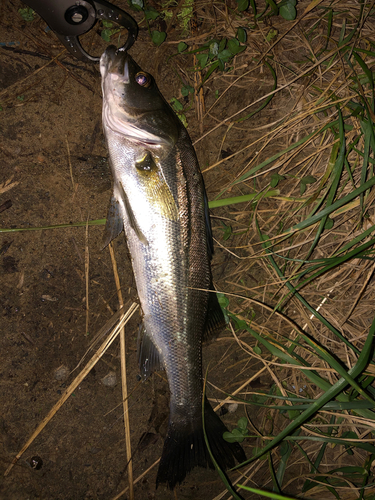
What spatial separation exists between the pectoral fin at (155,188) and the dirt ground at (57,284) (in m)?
0.47

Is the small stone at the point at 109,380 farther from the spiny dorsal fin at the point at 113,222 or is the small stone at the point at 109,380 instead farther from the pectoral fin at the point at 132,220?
the pectoral fin at the point at 132,220

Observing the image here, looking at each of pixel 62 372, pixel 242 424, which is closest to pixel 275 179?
pixel 242 424

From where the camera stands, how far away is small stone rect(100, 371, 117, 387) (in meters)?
2.63

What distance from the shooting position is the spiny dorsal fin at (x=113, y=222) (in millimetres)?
2369

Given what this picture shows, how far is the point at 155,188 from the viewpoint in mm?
2186

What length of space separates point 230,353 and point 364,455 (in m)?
1.47

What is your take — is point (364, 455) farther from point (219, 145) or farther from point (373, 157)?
point (219, 145)

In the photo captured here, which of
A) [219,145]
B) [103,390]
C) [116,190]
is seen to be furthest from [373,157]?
[103,390]

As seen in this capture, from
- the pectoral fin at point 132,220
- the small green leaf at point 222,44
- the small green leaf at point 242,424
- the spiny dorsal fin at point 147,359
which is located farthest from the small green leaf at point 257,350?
the small green leaf at point 222,44

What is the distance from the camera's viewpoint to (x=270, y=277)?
9.02 feet

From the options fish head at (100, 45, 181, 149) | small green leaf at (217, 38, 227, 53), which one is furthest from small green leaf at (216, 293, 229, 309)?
small green leaf at (217, 38, 227, 53)

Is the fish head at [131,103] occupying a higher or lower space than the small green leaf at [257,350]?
higher

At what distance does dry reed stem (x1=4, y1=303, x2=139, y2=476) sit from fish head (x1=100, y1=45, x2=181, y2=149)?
141 cm

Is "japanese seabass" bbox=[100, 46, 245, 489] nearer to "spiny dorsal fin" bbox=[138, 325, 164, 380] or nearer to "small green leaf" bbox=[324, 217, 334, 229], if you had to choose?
"spiny dorsal fin" bbox=[138, 325, 164, 380]
